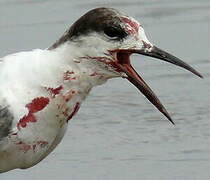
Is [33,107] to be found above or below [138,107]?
above

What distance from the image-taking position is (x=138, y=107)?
A: 11.3 metres

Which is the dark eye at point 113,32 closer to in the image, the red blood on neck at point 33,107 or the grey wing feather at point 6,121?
the red blood on neck at point 33,107

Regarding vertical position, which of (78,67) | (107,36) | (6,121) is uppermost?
(107,36)

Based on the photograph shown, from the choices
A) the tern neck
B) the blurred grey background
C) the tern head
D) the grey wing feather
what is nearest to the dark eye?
the tern head

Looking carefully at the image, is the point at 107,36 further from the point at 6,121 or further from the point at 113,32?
the point at 6,121

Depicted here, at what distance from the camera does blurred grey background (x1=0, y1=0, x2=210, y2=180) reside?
10.1 meters

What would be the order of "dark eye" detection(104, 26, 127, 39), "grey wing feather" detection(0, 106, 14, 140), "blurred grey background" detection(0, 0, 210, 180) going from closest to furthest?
"dark eye" detection(104, 26, 127, 39) → "grey wing feather" detection(0, 106, 14, 140) → "blurred grey background" detection(0, 0, 210, 180)

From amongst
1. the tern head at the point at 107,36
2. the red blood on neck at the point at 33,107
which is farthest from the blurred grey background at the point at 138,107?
the tern head at the point at 107,36

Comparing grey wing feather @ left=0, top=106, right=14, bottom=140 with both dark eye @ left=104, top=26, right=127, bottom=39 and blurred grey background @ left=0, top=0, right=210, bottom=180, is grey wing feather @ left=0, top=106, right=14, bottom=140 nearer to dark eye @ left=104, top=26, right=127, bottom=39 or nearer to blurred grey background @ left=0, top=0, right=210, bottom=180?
dark eye @ left=104, top=26, right=127, bottom=39

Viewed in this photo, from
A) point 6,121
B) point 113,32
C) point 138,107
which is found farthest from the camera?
point 138,107

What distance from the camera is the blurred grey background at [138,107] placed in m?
10.1

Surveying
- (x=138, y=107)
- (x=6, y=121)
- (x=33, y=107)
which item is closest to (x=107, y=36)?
(x=33, y=107)

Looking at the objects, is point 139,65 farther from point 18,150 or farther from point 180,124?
point 18,150

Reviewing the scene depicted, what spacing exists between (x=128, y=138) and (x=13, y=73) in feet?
8.61
